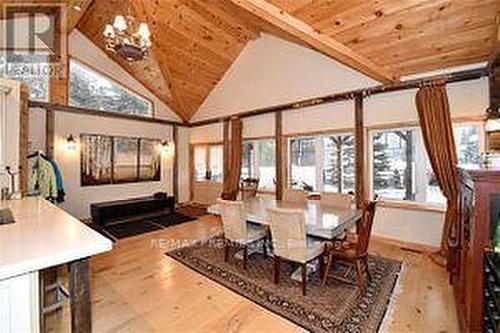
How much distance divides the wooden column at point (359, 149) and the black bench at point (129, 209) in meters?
4.51

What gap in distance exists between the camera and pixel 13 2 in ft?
14.0

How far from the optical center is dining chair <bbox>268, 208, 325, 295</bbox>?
99.0 inches

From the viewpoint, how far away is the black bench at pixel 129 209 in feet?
18.0

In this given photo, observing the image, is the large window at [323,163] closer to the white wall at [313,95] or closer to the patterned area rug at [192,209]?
the white wall at [313,95]

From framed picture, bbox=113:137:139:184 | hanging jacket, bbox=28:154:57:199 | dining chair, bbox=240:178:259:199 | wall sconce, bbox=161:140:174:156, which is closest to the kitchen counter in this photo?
dining chair, bbox=240:178:259:199

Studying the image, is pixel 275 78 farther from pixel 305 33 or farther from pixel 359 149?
pixel 305 33

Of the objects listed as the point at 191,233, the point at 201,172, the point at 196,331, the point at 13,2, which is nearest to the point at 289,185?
the point at 191,233

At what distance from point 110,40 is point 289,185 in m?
4.03

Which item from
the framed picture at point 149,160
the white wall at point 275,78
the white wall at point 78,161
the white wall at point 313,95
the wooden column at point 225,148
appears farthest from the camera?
the framed picture at point 149,160

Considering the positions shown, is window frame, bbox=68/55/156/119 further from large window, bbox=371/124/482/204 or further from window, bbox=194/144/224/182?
large window, bbox=371/124/482/204

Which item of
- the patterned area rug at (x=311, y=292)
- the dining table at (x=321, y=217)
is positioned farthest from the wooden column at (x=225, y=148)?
the patterned area rug at (x=311, y=292)

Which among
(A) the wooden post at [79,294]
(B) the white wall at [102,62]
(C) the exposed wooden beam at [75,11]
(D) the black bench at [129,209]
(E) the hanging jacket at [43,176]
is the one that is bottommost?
(D) the black bench at [129,209]

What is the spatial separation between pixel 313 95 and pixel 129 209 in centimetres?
463

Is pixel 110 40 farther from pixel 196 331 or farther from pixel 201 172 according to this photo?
pixel 201 172
